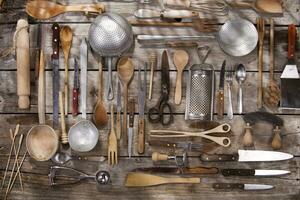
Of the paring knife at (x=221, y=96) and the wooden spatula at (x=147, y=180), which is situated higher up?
the paring knife at (x=221, y=96)

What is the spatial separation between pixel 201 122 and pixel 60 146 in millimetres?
512

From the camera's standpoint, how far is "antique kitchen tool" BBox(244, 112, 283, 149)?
167 cm

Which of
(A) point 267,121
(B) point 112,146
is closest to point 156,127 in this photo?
(B) point 112,146

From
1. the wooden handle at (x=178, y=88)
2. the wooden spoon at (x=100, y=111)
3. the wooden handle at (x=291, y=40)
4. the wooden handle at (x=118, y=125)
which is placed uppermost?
the wooden handle at (x=291, y=40)

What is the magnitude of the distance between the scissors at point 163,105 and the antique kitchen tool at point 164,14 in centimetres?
13

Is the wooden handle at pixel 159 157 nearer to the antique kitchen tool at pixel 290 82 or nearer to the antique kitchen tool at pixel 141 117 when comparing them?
the antique kitchen tool at pixel 141 117

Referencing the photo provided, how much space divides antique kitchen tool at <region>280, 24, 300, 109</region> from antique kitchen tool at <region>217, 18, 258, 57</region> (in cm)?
13

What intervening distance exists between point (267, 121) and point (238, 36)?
1.05ft

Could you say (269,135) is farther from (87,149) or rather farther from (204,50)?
(87,149)

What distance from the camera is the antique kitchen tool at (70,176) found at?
1.69 meters

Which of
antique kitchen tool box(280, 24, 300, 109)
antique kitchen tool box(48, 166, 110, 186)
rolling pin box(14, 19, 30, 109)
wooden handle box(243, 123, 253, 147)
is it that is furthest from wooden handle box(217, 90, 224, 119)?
rolling pin box(14, 19, 30, 109)

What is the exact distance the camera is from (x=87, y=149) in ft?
5.51

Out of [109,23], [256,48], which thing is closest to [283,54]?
[256,48]

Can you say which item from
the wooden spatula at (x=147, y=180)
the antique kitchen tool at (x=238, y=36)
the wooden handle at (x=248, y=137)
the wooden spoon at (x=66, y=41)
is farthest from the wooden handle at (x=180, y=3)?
the wooden spatula at (x=147, y=180)
